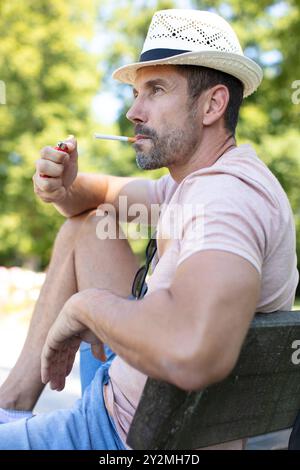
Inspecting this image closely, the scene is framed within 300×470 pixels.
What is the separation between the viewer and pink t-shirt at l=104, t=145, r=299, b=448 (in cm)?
119

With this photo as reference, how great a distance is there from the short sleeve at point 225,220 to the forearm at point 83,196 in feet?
3.17

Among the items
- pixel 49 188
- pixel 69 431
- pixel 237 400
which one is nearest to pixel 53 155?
pixel 49 188

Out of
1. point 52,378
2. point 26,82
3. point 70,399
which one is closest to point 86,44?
point 26,82

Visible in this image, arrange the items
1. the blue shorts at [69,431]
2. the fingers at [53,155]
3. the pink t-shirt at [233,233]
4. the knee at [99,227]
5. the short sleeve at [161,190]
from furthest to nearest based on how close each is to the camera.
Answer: the short sleeve at [161,190], the knee at [99,227], the fingers at [53,155], the blue shorts at [69,431], the pink t-shirt at [233,233]

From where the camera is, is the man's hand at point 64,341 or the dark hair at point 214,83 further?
the dark hair at point 214,83

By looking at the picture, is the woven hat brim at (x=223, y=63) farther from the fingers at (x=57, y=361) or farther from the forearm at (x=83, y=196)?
the fingers at (x=57, y=361)

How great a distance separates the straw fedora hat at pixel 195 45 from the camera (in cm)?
164

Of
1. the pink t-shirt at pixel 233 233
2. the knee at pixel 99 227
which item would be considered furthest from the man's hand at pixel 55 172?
the pink t-shirt at pixel 233 233

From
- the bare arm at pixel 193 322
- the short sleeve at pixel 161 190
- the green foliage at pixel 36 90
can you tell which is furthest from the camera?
the green foliage at pixel 36 90

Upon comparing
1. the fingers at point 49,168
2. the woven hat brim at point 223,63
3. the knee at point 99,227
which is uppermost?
the woven hat brim at point 223,63

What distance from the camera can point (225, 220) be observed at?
1.20 meters

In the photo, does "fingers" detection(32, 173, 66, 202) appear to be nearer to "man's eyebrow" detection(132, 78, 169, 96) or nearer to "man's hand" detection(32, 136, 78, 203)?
"man's hand" detection(32, 136, 78, 203)

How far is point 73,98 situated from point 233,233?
16.4m

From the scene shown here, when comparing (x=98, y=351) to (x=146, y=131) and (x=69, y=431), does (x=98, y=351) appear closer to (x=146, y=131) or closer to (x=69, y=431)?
(x=69, y=431)
